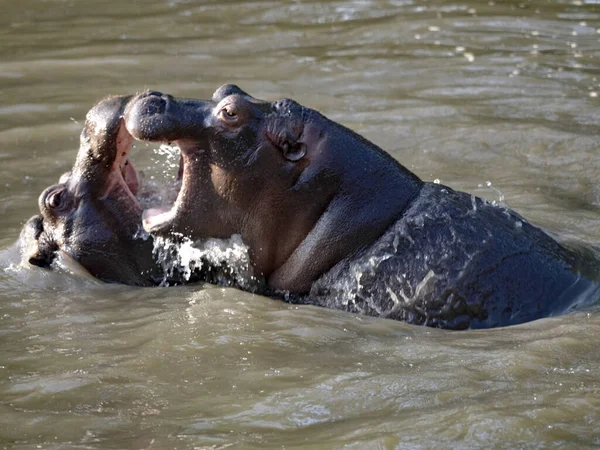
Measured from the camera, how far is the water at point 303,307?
4.05 meters

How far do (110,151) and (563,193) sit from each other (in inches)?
142

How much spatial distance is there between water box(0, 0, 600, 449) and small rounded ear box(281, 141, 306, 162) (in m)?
0.75

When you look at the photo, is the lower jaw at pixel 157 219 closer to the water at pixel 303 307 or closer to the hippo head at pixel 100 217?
the hippo head at pixel 100 217

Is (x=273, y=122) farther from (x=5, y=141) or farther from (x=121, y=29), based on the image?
(x=121, y=29)

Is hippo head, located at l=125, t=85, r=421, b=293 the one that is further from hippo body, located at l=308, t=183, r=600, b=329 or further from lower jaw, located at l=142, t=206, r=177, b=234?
hippo body, located at l=308, t=183, r=600, b=329

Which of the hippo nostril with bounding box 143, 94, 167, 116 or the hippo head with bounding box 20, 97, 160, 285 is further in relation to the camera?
the hippo head with bounding box 20, 97, 160, 285

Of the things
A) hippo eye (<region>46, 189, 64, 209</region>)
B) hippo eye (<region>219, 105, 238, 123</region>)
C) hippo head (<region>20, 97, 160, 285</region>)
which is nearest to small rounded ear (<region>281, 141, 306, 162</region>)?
hippo eye (<region>219, 105, 238, 123</region>)

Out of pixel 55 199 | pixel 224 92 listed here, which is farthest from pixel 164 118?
pixel 55 199

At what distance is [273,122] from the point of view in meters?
5.43

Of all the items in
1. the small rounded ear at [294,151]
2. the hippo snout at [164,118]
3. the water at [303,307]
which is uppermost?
the hippo snout at [164,118]

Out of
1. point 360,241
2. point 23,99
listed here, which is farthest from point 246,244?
point 23,99

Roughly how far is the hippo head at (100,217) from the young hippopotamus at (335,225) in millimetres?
327

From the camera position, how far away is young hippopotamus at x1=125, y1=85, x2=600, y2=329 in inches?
211

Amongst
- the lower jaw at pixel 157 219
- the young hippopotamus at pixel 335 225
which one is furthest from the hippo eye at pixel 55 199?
the young hippopotamus at pixel 335 225
